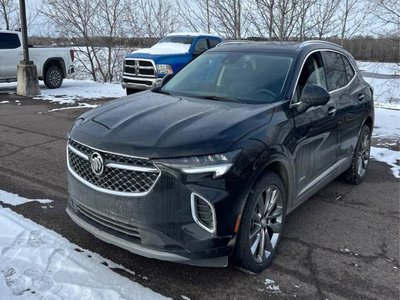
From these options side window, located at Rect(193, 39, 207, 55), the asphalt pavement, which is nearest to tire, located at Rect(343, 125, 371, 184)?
the asphalt pavement

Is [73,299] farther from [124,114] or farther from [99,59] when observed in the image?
[99,59]

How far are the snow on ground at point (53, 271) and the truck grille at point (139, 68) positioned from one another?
30.6ft

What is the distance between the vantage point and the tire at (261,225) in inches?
128

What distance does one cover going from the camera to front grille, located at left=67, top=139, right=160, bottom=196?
3.03 m

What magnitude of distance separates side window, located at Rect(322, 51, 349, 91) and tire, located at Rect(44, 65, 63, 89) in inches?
473

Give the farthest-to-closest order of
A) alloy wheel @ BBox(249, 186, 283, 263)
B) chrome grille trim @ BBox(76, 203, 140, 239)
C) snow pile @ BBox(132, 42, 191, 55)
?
snow pile @ BBox(132, 42, 191, 55) < alloy wheel @ BBox(249, 186, 283, 263) < chrome grille trim @ BBox(76, 203, 140, 239)

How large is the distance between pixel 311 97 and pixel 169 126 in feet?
4.65

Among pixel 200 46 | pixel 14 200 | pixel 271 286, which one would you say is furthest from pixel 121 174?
pixel 200 46

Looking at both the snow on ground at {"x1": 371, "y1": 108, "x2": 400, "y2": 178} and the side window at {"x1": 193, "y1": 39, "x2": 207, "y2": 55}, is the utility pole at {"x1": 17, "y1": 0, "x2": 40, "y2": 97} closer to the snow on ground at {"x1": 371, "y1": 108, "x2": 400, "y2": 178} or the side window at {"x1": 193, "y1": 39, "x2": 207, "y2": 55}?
the side window at {"x1": 193, "y1": 39, "x2": 207, "y2": 55}

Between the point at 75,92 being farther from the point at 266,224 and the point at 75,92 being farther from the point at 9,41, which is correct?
the point at 266,224

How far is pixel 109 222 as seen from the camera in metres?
3.27

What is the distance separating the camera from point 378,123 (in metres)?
10.3

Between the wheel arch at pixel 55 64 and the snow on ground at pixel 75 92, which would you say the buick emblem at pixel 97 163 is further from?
the wheel arch at pixel 55 64

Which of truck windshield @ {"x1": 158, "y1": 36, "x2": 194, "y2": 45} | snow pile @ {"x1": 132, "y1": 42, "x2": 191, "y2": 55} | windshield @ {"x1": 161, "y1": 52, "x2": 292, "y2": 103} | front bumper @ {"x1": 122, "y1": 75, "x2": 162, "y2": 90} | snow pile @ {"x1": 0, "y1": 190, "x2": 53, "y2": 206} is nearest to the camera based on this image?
windshield @ {"x1": 161, "y1": 52, "x2": 292, "y2": 103}
